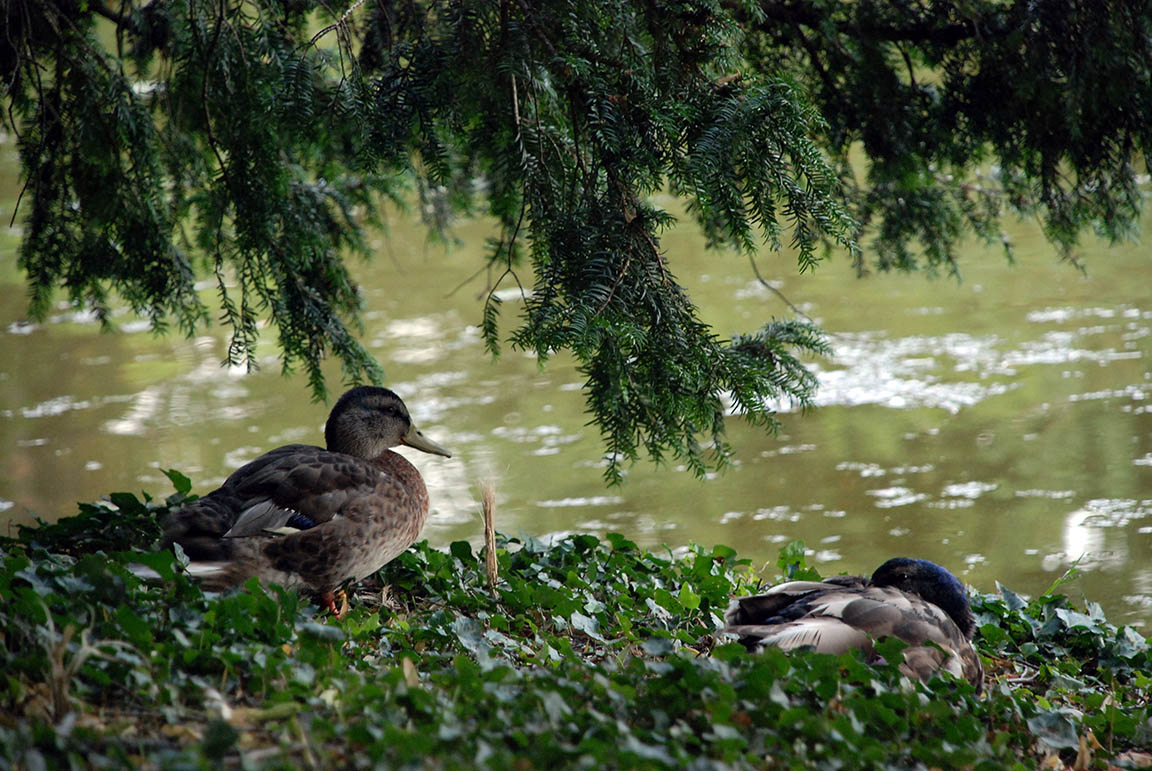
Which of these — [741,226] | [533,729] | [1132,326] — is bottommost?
[1132,326]

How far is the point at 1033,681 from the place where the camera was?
3.94m

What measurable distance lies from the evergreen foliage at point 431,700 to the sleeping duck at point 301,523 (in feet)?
0.75

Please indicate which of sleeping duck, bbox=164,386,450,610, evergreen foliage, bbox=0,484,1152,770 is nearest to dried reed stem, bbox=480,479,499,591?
sleeping duck, bbox=164,386,450,610

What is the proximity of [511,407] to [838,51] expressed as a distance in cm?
416

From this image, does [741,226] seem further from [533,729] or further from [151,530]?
[151,530]

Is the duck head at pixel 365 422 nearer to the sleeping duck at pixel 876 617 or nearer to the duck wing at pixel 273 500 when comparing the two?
the duck wing at pixel 273 500

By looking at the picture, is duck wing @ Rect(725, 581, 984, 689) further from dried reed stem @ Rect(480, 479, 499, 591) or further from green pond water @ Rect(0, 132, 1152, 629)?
green pond water @ Rect(0, 132, 1152, 629)

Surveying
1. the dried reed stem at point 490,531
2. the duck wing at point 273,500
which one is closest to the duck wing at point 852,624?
the dried reed stem at point 490,531

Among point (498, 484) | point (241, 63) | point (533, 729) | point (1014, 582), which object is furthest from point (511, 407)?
point (533, 729)

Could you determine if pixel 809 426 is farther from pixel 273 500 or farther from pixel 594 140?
pixel 273 500

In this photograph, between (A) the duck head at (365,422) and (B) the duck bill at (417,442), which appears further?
(B) the duck bill at (417,442)

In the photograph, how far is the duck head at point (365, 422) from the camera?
4270mm

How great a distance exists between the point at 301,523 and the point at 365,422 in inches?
28.4

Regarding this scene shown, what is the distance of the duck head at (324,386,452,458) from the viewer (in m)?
4.27
